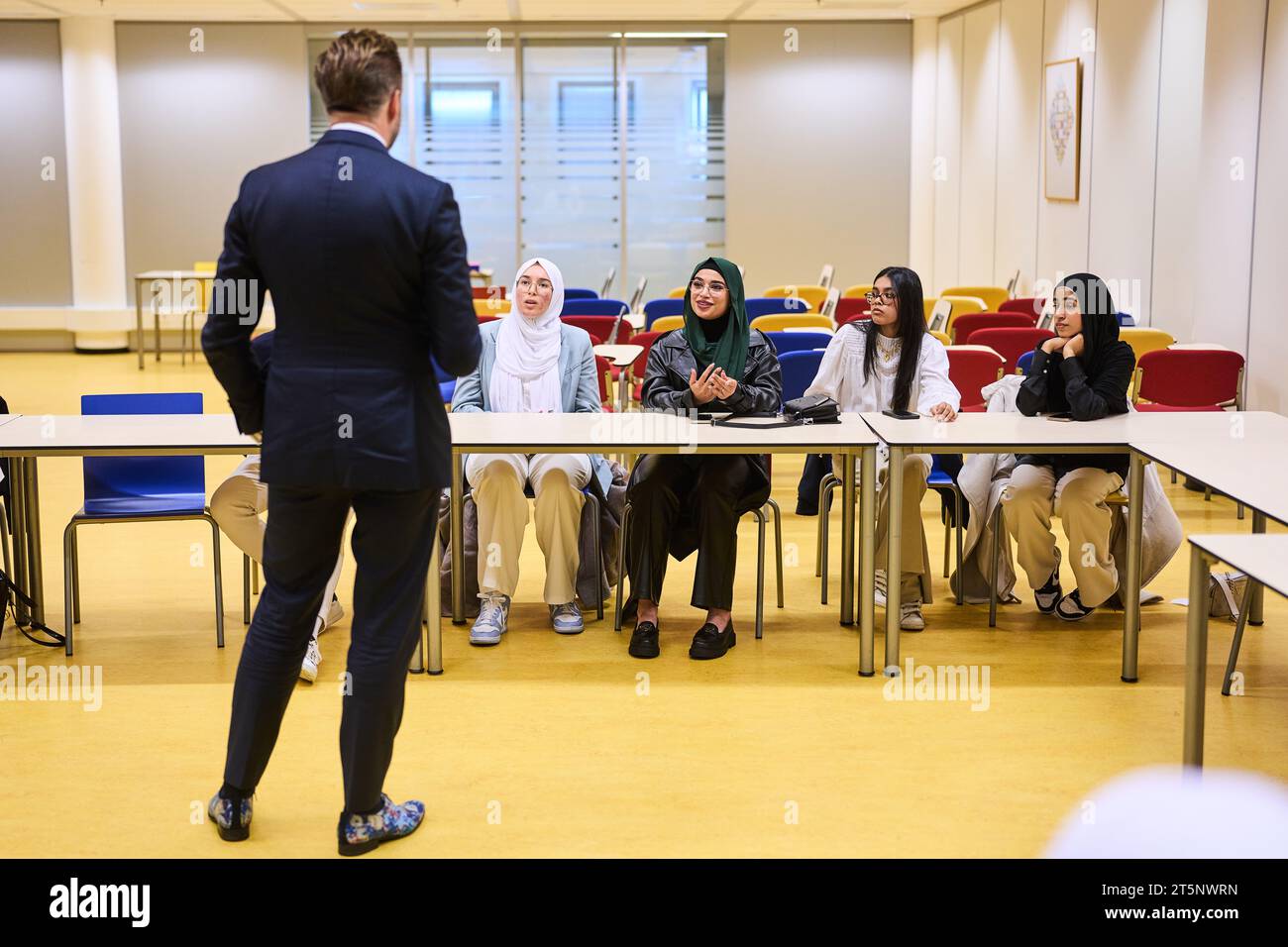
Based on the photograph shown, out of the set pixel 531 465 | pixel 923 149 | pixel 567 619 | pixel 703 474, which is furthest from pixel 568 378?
pixel 923 149

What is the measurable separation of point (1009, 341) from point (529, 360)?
126 inches

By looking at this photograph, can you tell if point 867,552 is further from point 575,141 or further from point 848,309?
point 575,141

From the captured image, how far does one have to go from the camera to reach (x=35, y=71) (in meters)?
14.0

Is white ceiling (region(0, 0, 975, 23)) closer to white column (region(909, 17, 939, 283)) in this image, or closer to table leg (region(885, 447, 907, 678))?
white column (region(909, 17, 939, 283))

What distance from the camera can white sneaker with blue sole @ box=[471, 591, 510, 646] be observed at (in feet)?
15.1

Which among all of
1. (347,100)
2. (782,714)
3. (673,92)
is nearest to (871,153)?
(673,92)

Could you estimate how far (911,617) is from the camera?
479 centimetres

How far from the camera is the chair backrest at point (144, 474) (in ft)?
15.7

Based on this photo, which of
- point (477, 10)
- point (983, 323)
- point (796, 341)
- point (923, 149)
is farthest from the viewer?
point (923, 149)

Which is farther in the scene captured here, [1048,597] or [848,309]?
[848,309]

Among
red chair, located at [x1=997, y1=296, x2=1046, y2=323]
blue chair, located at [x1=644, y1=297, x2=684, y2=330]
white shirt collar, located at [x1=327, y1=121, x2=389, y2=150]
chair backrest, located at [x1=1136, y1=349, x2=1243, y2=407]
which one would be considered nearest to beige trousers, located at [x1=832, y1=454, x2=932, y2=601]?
chair backrest, located at [x1=1136, y1=349, x2=1243, y2=407]

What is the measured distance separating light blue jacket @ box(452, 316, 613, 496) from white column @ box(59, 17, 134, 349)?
10005mm

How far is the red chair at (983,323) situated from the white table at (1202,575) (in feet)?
14.7

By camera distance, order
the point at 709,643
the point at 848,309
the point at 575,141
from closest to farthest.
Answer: the point at 709,643
the point at 848,309
the point at 575,141
